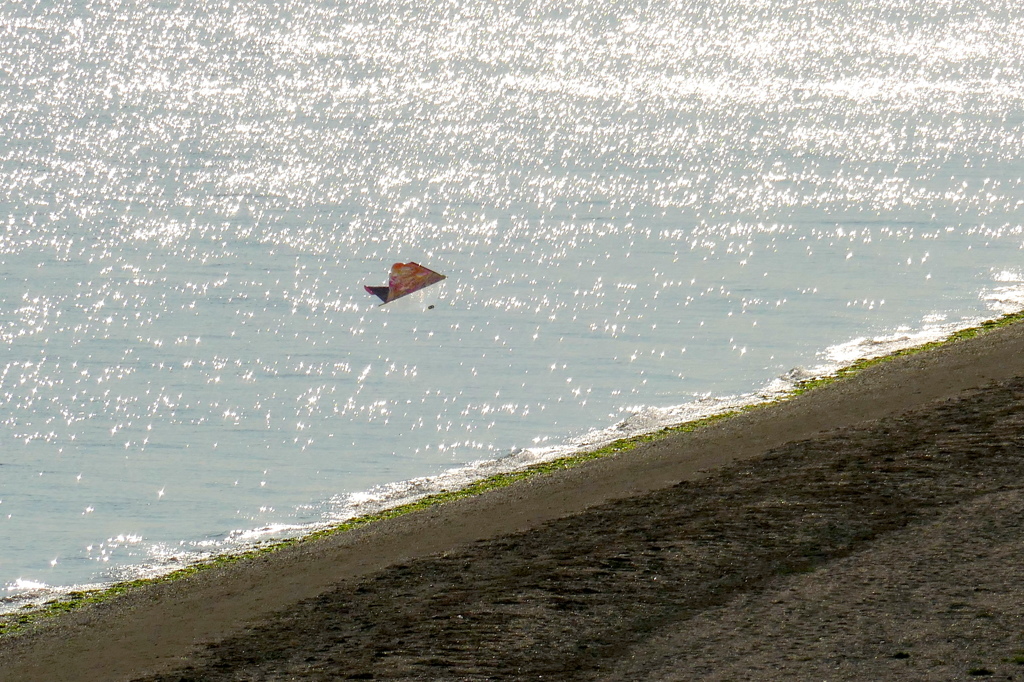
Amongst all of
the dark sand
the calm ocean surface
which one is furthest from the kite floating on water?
the dark sand

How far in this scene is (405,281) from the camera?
30.4 m

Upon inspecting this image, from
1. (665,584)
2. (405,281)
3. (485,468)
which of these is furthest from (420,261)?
(665,584)

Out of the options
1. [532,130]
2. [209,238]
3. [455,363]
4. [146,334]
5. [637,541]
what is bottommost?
[637,541]

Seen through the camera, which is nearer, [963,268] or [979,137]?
[963,268]

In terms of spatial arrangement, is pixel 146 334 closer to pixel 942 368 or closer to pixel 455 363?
pixel 455 363

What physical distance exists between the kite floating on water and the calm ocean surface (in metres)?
0.39

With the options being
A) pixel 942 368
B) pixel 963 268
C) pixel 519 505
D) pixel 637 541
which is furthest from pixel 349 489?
pixel 963 268

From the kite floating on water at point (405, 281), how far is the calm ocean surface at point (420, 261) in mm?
388

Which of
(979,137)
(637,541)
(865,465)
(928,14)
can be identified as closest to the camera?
(637,541)

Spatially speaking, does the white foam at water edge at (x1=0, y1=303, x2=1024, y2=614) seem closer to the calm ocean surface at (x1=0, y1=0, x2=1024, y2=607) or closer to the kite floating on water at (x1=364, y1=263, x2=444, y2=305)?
the calm ocean surface at (x1=0, y1=0, x2=1024, y2=607)

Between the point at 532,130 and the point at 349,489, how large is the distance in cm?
3966

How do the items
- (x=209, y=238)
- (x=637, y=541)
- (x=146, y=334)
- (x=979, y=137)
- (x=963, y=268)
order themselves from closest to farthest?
1. (x=637, y=541)
2. (x=146, y=334)
3. (x=963, y=268)
4. (x=209, y=238)
5. (x=979, y=137)

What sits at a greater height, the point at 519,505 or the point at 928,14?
the point at 928,14

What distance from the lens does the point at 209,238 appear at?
120 feet
